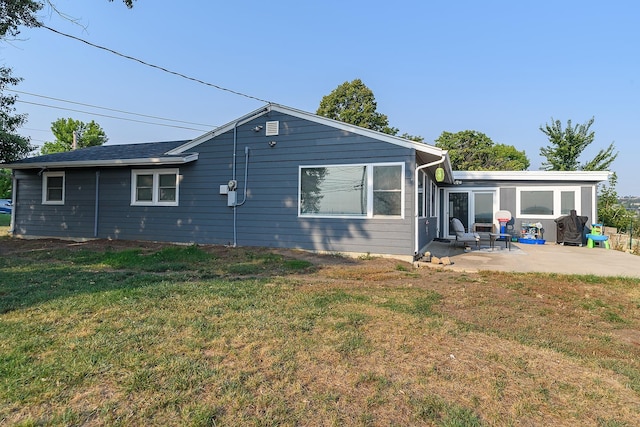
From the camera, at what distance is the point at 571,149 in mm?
20453

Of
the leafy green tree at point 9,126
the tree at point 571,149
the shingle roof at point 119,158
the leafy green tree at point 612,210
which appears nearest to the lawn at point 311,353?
the shingle roof at point 119,158

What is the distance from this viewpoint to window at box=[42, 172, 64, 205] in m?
11.5

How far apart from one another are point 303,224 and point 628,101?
16366 millimetres

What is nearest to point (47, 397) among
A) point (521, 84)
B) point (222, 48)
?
point (222, 48)

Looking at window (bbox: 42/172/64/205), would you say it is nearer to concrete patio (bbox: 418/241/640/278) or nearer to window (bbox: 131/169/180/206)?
window (bbox: 131/169/180/206)

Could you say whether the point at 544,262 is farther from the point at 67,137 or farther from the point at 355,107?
the point at 67,137

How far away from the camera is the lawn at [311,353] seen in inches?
79.6

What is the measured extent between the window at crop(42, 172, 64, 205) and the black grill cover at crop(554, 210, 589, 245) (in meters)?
17.1

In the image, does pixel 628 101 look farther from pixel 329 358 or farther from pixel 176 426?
pixel 176 426

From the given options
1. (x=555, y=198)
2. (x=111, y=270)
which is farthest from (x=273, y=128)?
(x=555, y=198)

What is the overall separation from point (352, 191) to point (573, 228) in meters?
8.63

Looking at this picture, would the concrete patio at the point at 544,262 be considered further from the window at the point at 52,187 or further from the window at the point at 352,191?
the window at the point at 52,187

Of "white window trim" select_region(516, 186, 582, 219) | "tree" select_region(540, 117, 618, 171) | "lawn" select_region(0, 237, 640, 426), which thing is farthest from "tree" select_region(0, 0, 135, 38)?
"tree" select_region(540, 117, 618, 171)

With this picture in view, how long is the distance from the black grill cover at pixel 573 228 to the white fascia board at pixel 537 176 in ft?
4.13
